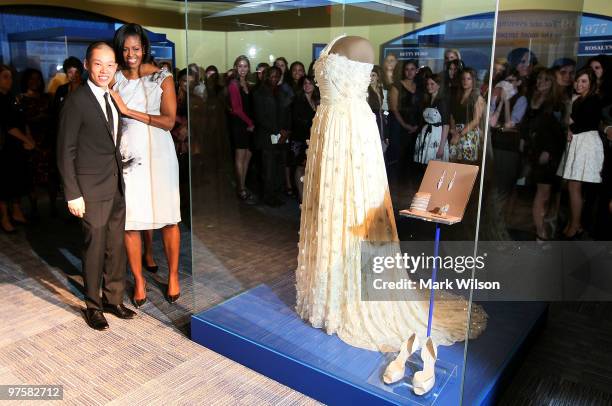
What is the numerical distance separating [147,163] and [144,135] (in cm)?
17

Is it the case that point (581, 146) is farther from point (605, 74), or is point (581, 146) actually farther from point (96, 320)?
point (96, 320)

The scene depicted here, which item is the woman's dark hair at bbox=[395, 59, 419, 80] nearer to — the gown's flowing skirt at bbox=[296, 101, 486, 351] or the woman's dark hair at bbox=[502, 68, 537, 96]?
the gown's flowing skirt at bbox=[296, 101, 486, 351]

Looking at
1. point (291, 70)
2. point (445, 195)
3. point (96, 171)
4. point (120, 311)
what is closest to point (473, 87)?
point (445, 195)

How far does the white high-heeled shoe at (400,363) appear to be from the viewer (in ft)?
7.14

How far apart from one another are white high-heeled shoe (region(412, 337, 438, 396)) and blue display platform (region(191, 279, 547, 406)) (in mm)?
29

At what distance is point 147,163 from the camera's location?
312 centimetres

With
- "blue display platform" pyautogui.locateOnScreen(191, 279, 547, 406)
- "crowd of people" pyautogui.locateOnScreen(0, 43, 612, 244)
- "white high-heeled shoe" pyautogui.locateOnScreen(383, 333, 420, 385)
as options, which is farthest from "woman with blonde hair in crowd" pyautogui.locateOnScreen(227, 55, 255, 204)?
"white high-heeled shoe" pyautogui.locateOnScreen(383, 333, 420, 385)

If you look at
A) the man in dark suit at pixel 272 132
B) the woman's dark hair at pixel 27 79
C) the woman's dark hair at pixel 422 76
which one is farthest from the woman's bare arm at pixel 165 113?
the woman's dark hair at pixel 27 79

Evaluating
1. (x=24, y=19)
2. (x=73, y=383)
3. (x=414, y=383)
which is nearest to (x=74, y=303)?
(x=73, y=383)

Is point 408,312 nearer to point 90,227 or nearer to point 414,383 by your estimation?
point 414,383

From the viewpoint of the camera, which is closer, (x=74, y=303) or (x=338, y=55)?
(x=338, y=55)

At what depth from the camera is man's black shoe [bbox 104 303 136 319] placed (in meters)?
3.17

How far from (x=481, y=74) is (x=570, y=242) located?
7.21 feet

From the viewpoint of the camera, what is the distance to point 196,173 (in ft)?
9.38
